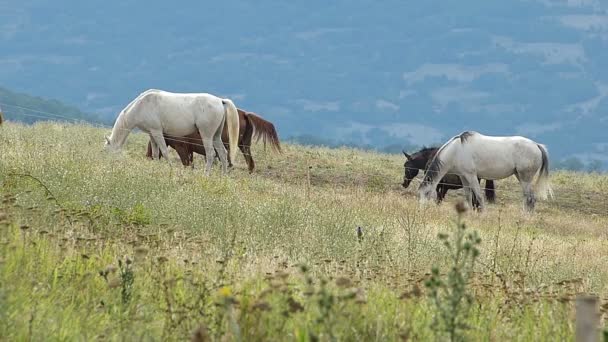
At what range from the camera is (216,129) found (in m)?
21.5

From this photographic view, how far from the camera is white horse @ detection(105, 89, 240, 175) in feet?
67.9

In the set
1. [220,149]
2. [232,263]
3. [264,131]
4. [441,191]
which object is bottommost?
[232,263]

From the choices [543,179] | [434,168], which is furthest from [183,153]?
[543,179]

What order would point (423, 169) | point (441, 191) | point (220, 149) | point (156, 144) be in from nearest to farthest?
point (156, 144)
point (220, 149)
point (441, 191)
point (423, 169)

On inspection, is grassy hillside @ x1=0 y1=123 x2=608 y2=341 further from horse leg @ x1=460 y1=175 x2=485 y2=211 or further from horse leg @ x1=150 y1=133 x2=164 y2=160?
horse leg @ x1=150 y1=133 x2=164 y2=160

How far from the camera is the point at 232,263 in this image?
309 inches

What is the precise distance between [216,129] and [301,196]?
565cm

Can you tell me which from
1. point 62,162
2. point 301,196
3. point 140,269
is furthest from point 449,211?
point 140,269

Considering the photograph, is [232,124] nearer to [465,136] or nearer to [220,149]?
[220,149]

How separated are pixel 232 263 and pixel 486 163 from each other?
15736mm

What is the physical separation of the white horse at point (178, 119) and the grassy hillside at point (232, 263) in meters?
2.79

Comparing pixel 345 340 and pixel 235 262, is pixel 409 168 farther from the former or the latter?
pixel 345 340

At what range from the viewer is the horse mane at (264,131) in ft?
80.0

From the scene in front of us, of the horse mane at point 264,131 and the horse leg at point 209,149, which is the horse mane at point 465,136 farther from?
the horse leg at point 209,149
